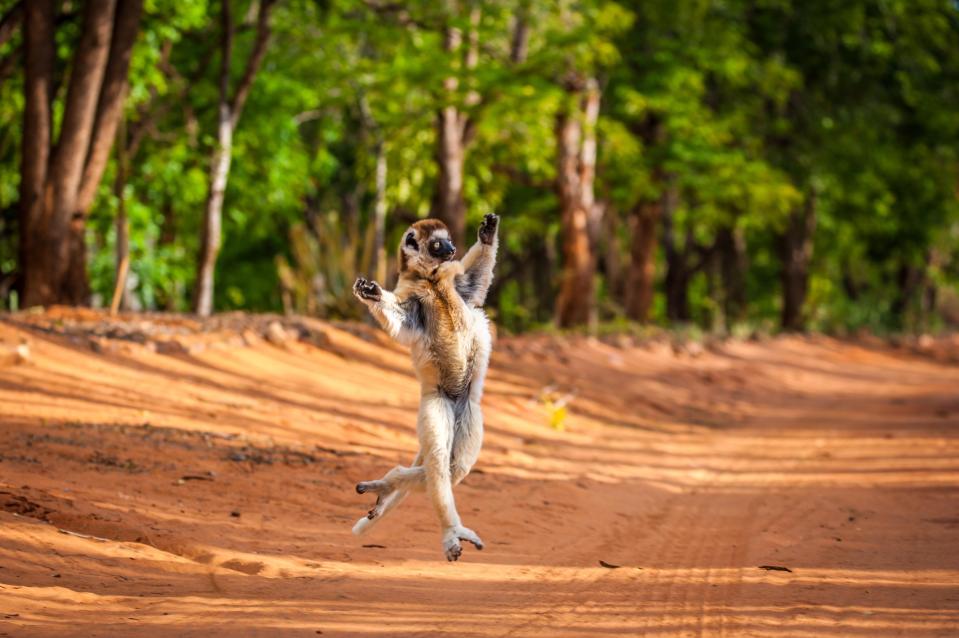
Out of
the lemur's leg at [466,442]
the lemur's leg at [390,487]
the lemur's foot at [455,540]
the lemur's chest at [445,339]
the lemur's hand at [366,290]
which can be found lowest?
the lemur's foot at [455,540]

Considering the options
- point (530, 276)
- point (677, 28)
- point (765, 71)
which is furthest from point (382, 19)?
point (530, 276)

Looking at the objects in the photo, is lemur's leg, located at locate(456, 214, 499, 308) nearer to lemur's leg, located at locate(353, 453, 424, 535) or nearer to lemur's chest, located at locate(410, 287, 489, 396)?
lemur's chest, located at locate(410, 287, 489, 396)

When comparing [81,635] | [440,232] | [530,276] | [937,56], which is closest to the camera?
[81,635]

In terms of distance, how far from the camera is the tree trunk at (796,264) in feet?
118

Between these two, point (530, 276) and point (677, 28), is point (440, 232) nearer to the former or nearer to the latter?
point (677, 28)

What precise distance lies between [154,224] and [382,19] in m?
5.13

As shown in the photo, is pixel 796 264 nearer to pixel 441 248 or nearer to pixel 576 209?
pixel 576 209

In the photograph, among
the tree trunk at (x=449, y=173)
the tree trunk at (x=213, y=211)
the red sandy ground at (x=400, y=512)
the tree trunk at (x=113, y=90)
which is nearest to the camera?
the red sandy ground at (x=400, y=512)

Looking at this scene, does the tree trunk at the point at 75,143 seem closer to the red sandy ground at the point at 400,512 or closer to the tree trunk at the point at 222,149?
the tree trunk at the point at 222,149

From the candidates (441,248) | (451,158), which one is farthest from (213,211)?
(441,248)

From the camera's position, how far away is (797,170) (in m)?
33.2

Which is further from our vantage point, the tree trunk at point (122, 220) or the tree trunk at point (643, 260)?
the tree trunk at point (643, 260)

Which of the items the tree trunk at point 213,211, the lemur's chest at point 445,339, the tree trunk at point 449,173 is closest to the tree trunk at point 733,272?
the tree trunk at point 449,173

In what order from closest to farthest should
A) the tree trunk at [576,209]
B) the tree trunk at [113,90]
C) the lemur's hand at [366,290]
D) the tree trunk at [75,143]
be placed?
the lemur's hand at [366,290] < the tree trunk at [75,143] < the tree trunk at [113,90] < the tree trunk at [576,209]
